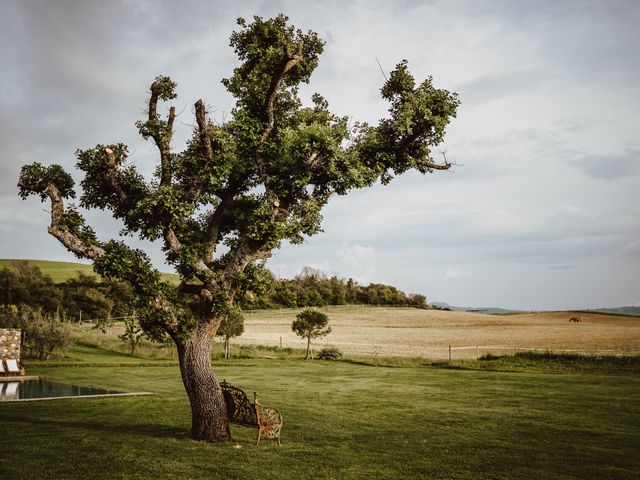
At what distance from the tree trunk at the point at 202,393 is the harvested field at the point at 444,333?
31.2 metres

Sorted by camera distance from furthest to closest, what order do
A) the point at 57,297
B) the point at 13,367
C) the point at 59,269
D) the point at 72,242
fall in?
1. the point at 59,269
2. the point at 57,297
3. the point at 13,367
4. the point at 72,242

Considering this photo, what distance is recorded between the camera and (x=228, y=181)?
52.4 ft

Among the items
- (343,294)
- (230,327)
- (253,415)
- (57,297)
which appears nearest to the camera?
(253,415)

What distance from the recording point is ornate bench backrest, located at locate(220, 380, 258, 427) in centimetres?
1395

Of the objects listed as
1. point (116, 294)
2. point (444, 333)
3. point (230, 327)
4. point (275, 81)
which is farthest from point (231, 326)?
point (444, 333)

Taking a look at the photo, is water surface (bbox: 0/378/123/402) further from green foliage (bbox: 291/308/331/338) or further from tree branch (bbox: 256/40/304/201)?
green foliage (bbox: 291/308/331/338)

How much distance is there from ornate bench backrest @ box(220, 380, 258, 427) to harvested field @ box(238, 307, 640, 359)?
1212 inches

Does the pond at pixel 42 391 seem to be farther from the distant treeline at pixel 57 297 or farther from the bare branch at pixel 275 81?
the distant treeline at pixel 57 297

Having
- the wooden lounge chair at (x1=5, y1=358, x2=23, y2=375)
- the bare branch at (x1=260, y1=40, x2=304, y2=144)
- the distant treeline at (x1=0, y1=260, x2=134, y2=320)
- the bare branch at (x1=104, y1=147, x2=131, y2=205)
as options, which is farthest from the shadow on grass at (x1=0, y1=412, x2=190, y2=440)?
the distant treeline at (x1=0, y1=260, x2=134, y2=320)

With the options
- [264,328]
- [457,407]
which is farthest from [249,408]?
[264,328]

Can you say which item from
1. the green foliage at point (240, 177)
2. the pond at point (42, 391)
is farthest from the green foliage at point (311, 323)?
the green foliage at point (240, 177)

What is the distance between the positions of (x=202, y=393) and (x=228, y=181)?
19.7 feet

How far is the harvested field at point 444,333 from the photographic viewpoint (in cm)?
5097

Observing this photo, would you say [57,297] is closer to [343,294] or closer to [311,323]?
[311,323]
